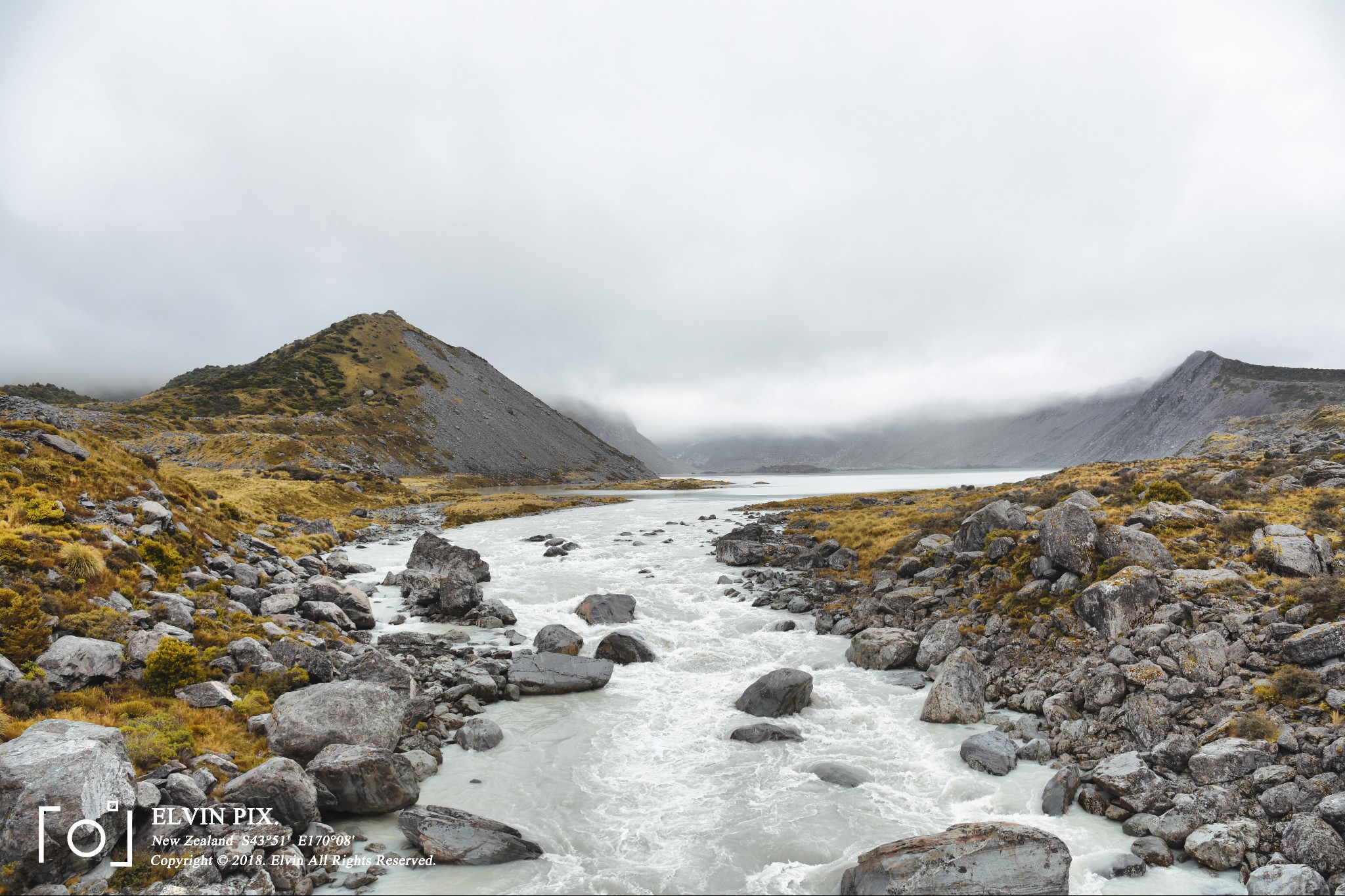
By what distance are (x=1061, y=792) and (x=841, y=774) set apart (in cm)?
527

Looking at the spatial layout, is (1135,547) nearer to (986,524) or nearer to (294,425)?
(986,524)

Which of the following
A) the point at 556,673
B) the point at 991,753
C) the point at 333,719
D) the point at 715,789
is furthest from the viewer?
the point at 556,673

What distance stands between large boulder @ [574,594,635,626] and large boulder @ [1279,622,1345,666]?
24619mm

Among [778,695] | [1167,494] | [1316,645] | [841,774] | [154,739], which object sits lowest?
[841,774]

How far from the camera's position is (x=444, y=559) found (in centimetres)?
3912

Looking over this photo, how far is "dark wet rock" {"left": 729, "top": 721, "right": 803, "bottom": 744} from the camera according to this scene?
18.1m

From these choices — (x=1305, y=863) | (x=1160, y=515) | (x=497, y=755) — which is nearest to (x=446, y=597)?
(x=497, y=755)

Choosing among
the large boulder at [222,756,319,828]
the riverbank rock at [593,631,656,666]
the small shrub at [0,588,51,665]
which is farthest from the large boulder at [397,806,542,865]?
the riverbank rock at [593,631,656,666]

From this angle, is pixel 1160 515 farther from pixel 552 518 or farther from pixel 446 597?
pixel 552 518

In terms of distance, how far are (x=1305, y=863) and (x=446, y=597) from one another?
103 ft

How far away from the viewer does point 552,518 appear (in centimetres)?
8294

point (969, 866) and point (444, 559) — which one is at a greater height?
point (444, 559)

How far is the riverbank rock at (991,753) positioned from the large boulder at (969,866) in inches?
164

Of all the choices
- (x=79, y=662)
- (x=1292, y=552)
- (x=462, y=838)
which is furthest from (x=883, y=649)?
(x=79, y=662)
